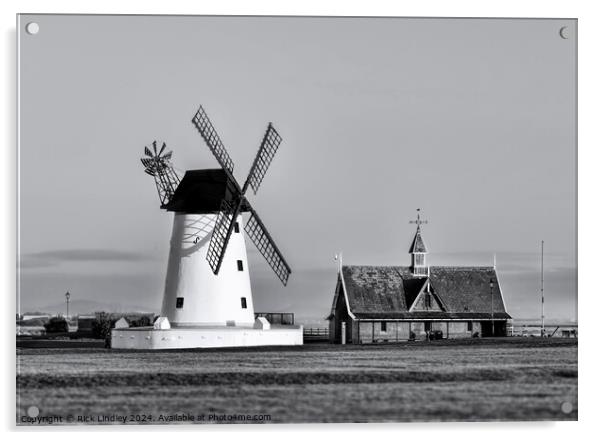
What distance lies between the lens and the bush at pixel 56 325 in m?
53.7

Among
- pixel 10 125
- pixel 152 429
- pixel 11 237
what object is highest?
pixel 10 125

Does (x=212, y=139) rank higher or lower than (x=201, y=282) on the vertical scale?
higher

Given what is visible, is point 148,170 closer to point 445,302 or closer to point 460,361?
point 460,361

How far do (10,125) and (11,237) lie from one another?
2.22 meters

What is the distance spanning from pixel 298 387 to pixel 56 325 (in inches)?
1155

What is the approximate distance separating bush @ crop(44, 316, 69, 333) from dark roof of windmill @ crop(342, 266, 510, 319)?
14.2m

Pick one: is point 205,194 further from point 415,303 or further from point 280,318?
point 415,303

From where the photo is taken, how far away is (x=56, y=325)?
5441 centimetres

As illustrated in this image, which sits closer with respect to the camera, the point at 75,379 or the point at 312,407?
the point at 312,407

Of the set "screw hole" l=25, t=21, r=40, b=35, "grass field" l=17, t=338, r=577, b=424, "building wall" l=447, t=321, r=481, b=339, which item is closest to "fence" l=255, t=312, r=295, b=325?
"building wall" l=447, t=321, r=481, b=339

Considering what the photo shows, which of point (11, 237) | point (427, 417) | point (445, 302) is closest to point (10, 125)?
point (11, 237)

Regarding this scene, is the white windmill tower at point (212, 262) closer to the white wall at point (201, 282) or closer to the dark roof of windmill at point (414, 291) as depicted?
the white wall at point (201, 282)

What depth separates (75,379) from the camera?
1098 inches

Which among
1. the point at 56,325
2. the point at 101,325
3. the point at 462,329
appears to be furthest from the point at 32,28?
the point at 56,325
